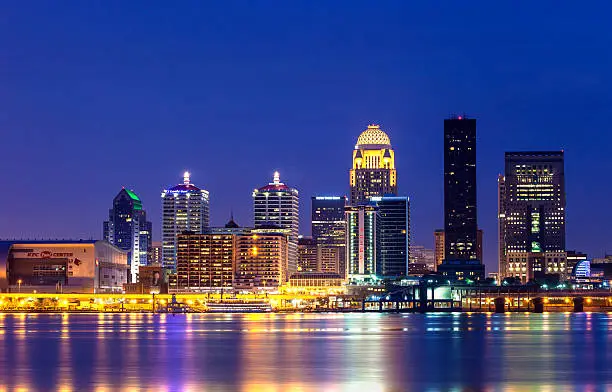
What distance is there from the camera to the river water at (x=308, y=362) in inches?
2965

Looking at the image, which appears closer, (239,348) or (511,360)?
(511,360)

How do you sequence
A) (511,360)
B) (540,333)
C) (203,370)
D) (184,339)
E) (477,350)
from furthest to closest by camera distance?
(540,333), (184,339), (477,350), (511,360), (203,370)

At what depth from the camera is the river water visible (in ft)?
247

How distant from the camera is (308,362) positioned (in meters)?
95.2

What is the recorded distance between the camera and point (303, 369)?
87.5m

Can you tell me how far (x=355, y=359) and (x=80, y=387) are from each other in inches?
1216

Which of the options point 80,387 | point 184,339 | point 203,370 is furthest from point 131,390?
point 184,339

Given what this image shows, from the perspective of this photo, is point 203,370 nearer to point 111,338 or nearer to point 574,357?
point 574,357

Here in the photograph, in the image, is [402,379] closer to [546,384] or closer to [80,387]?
[546,384]

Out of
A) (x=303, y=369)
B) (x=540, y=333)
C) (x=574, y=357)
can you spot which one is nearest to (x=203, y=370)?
(x=303, y=369)

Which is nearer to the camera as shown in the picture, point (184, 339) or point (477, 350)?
point (477, 350)

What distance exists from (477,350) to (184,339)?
3852 cm

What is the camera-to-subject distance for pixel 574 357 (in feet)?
332

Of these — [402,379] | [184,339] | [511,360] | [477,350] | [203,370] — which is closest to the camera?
[402,379]
